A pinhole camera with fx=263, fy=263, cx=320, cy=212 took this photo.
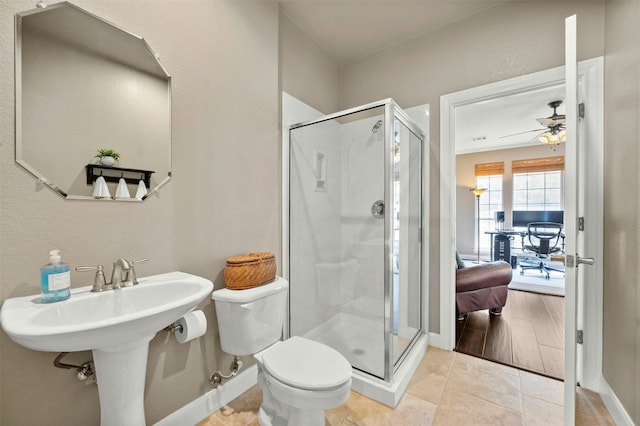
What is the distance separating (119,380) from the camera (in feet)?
3.23

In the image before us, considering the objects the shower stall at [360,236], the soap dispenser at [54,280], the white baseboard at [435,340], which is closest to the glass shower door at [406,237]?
the shower stall at [360,236]

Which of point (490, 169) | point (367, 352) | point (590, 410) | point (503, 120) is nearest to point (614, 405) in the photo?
point (590, 410)

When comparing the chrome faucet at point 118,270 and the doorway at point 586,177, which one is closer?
the chrome faucet at point 118,270

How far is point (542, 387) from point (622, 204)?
125cm

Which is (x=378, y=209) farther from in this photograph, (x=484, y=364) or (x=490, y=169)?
(x=490, y=169)

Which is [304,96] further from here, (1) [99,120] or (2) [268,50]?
(1) [99,120]

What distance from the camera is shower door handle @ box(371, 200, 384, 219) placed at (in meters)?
1.87

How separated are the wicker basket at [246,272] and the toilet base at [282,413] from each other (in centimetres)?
44

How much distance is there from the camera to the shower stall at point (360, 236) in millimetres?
1767

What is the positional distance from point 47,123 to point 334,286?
6.78ft

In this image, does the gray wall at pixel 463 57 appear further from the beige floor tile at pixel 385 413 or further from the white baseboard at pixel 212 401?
the white baseboard at pixel 212 401

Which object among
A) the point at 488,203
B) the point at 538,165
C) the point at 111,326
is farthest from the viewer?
the point at 488,203

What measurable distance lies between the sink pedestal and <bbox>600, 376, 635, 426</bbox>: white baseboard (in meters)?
2.32

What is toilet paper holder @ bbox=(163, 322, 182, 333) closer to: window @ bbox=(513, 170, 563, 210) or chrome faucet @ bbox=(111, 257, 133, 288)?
chrome faucet @ bbox=(111, 257, 133, 288)
